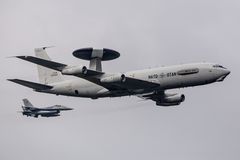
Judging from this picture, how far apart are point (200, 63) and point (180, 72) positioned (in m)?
3.32

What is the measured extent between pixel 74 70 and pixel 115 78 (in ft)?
17.3

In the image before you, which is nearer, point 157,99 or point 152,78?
point 152,78

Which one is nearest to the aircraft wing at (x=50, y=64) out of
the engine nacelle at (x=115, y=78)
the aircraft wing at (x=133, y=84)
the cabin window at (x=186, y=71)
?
the engine nacelle at (x=115, y=78)

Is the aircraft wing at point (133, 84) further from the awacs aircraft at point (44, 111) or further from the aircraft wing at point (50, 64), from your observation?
the awacs aircraft at point (44, 111)

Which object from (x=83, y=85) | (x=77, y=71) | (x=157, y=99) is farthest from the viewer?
(x=157, y=99)

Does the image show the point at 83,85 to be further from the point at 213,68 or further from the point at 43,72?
the point at 213,68

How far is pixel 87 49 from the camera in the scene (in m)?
85.8

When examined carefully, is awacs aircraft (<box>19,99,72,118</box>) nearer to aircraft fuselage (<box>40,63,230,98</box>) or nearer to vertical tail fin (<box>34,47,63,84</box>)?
vertical tail fin (<box>34,47,63,84</box>)

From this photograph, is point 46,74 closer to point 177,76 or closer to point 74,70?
point 74,70

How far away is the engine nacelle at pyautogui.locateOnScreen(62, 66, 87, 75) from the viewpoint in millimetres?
82625

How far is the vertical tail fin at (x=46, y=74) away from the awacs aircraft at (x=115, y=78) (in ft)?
11.0

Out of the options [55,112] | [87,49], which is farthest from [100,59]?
[55,112]

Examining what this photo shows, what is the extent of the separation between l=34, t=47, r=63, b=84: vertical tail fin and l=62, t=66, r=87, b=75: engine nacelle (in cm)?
1109

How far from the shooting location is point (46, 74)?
95.6m
